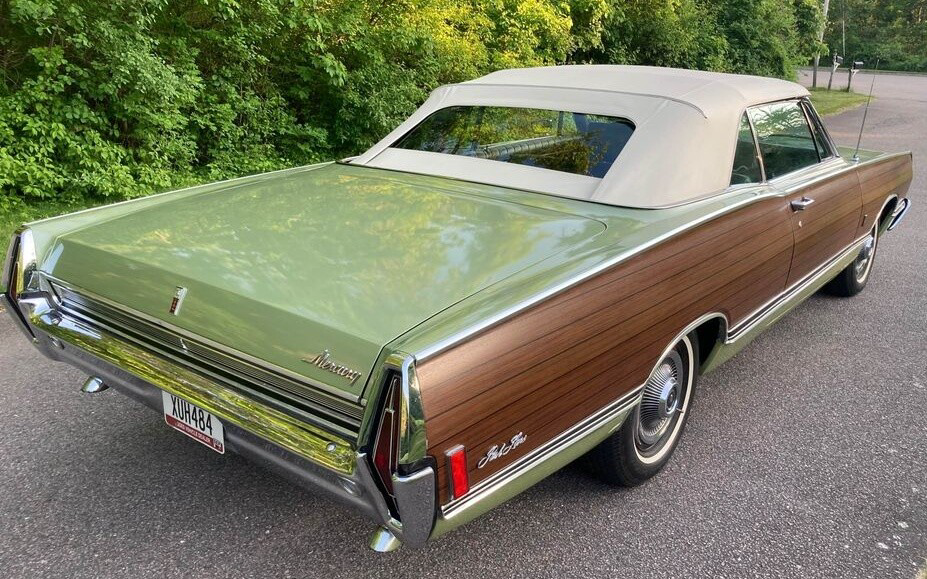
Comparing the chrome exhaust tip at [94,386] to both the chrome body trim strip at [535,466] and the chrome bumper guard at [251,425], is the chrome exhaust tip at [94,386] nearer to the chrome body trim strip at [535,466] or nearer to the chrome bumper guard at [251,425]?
the chrome bumper guard at [251,425]

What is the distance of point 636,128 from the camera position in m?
3.00

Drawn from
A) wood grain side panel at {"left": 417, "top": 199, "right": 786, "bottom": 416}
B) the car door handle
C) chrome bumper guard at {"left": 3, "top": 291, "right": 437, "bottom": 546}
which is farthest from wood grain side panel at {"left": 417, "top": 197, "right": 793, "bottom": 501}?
the car door handle

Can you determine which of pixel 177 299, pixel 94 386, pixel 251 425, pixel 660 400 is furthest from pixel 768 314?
pixel 94 386

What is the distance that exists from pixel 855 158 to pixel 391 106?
4.74m

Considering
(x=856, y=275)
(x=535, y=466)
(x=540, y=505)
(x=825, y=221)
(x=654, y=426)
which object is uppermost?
(x=825, y=221)

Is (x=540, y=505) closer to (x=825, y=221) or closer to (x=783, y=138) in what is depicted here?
(x=825, y=221)

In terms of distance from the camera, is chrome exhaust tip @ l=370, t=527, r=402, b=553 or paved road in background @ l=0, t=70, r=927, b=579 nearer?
chrome exhaust tip @ l=370, t=527, r=402, b=553

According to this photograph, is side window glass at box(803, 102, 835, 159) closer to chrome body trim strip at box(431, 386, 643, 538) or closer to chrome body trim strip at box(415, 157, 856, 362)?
chrome body trim strip at box(415, 157, 856, 362)

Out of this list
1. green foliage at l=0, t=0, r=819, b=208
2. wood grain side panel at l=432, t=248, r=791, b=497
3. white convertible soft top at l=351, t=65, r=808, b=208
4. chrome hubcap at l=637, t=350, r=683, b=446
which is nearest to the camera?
wood grain side panel at l=432, t=248, r=791, b=497

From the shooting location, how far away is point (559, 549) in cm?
236

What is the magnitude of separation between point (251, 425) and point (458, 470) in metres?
0.62

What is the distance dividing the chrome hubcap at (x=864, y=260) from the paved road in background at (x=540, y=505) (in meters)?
1.37

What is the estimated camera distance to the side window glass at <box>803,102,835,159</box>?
3975 mm

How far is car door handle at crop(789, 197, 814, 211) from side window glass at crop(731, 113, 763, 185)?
0.18 meters
